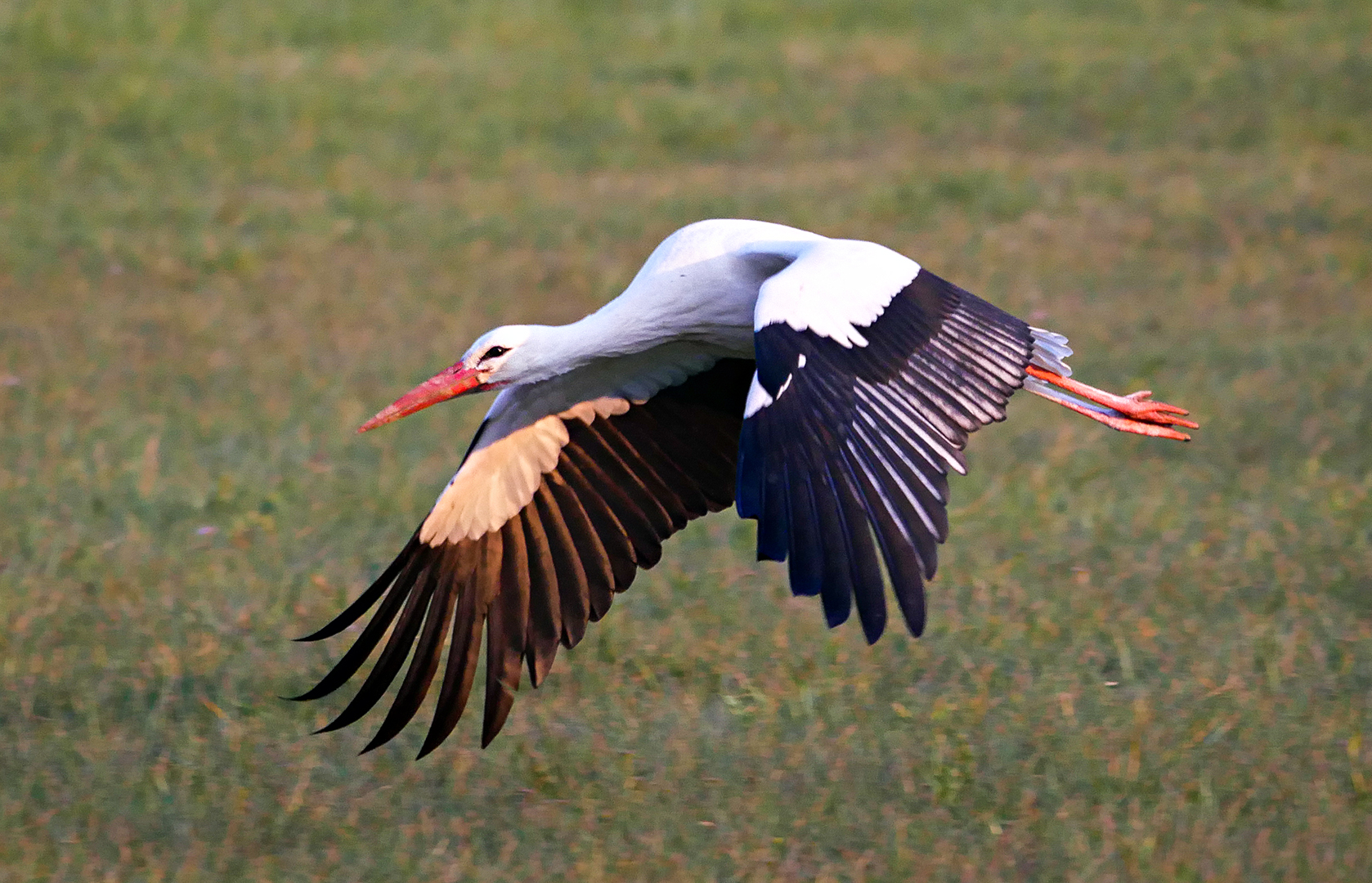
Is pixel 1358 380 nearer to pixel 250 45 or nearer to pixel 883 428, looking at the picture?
pixel 883 428

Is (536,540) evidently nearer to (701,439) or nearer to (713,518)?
(701,439)

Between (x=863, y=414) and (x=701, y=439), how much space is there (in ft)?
3.80

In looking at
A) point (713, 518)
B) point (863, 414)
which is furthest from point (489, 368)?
point (713, 518)

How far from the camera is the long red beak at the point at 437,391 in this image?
14.1 ft

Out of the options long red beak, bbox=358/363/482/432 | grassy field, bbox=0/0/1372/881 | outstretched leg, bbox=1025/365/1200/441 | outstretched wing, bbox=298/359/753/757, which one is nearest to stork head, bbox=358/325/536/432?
long red beak, bbox=358/363/482/432

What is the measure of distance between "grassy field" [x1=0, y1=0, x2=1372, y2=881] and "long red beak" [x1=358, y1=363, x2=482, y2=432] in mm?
752

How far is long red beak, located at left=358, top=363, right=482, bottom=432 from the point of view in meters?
4.31

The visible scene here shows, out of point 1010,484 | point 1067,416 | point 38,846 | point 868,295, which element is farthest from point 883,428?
point 1067,416

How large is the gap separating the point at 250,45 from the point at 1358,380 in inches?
298

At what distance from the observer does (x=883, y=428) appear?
137 inches

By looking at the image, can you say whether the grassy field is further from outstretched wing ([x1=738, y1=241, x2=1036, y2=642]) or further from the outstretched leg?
outstretched wing ([x1=738, y1=241, x2=1036, y2=642])

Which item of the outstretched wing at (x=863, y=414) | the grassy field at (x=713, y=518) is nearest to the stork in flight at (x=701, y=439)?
the outstretched wing at (x=863, y=414)

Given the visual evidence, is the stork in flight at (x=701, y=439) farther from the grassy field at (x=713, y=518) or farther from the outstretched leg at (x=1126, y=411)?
the grassy field at (x=713, y=518)

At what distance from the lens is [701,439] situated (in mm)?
4602
